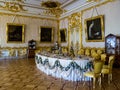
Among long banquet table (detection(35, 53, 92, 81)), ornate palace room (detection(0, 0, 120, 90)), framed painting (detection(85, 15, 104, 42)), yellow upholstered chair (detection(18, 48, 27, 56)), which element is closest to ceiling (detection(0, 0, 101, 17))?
ornate palace room (detection(0, 0, 120, 90))

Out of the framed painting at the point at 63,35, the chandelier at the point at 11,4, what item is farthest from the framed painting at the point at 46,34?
the chandelier at the point at 11,4

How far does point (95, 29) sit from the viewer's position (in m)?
9.73

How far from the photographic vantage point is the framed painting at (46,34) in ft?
45.2

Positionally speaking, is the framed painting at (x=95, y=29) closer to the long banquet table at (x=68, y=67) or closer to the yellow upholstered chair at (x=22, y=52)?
the long banquet table at (x=68, y=67)

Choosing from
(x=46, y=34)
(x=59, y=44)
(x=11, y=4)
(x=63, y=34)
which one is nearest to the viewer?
(x=11, y=4)

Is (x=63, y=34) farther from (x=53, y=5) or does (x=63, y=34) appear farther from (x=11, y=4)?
(x=11, y=4)

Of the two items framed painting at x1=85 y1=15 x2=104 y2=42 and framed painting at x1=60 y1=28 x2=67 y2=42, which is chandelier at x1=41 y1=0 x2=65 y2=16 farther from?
framed painting at x1=60 y1=28 x2=67 y2=42

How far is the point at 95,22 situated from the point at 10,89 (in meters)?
7.40

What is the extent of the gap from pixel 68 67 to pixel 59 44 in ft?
30.3

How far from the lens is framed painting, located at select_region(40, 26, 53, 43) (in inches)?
543

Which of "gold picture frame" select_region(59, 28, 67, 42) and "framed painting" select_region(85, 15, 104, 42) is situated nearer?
"framed painting" select_region(85, 15, 104, 42)

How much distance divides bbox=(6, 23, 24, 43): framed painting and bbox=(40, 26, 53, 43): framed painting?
79.1 inches

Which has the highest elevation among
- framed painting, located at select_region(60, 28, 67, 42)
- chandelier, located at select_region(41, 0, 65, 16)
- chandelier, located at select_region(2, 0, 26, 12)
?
chandelier, located at select_region(2, 0, 26, 12)

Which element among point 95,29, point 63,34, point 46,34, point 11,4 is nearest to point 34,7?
point 11,4
